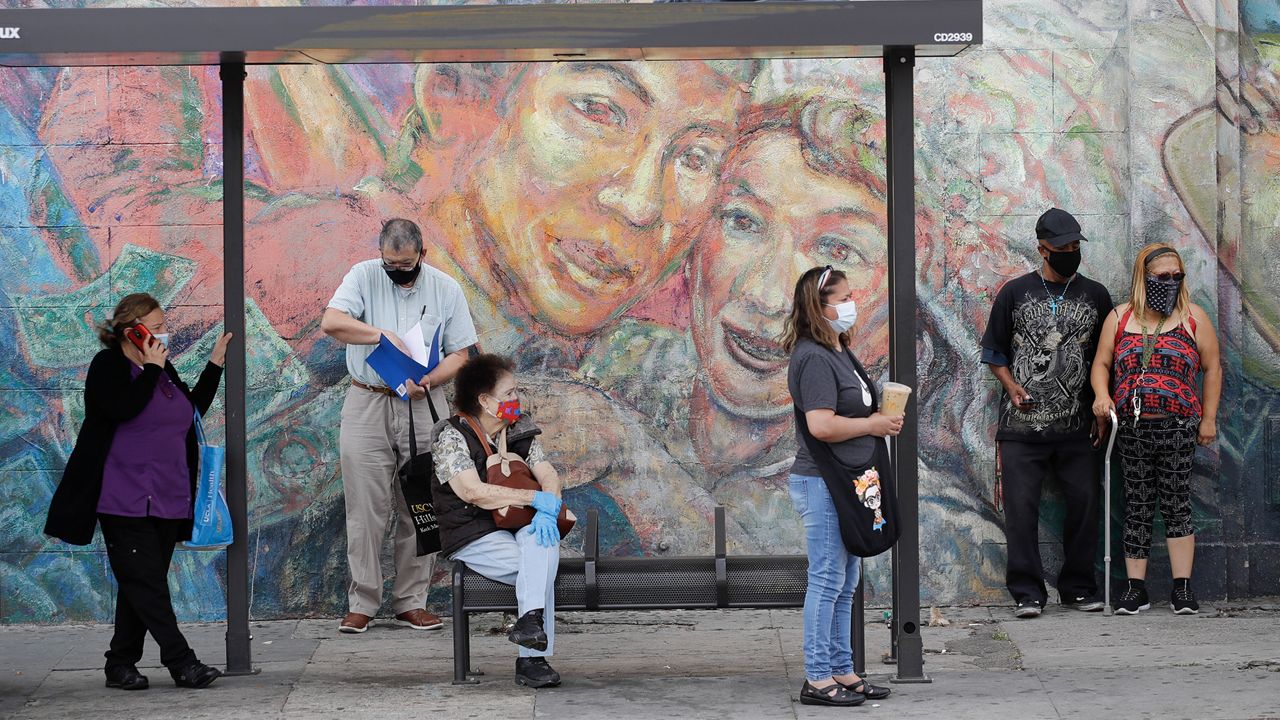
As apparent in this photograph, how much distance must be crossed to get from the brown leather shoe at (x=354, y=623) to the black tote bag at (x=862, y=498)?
2.88 meters

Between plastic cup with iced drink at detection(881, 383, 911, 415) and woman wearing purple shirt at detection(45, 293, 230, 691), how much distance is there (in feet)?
9.20

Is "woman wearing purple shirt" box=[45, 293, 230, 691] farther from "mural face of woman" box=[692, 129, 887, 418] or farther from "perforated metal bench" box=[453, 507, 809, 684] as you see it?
"mural face of woman" box=[692, 129, 887, 418]

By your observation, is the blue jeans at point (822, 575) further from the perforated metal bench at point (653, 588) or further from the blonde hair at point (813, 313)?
the blonde hair at point (813, 313)

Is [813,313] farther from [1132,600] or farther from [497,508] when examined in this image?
[1132,600]

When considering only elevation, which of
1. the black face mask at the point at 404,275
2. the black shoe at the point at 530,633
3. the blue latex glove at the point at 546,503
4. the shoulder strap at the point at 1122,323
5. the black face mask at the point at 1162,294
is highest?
the black face mask at the point at 404,275

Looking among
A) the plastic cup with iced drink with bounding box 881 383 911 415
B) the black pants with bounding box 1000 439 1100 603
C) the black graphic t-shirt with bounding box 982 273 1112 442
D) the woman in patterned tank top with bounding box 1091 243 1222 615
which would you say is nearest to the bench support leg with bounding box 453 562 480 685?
the plastic cup with iced drink with bounding box 881 383 911 415

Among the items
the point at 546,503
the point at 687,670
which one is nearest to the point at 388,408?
the point at 546,503

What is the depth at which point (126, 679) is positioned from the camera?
6645 millimetres

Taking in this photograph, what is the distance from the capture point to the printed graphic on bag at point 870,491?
5973 mm

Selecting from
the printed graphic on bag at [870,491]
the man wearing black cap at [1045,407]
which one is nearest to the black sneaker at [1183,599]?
the man wearing black cap at [1045,407]

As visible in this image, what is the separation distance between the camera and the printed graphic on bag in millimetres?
5973

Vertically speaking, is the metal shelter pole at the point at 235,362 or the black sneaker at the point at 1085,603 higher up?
the metal shelter pole at the point at 235,362

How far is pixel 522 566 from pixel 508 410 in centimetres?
67

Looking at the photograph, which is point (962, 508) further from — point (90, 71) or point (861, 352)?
point (90, 71)
